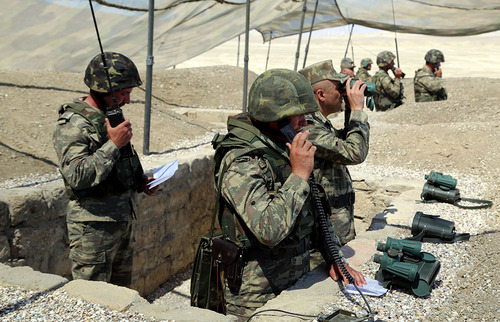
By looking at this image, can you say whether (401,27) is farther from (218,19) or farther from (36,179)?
(36,179)

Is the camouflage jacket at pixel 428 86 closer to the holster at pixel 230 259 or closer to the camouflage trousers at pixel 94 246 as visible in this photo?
the camouflage trousers at pixel 94 246

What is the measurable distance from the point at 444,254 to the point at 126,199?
2.13m

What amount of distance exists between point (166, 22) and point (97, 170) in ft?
17.4

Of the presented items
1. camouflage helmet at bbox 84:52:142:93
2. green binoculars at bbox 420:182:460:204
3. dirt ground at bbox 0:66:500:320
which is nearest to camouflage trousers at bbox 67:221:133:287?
camouflage helmet at bbox 84:52:142:93

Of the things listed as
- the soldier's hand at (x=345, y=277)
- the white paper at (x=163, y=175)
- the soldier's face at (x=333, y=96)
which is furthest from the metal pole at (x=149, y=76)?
the soldier's hand at (x=345, y=277)

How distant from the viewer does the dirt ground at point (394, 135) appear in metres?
3.95

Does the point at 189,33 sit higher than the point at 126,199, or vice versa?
the point at 189,33

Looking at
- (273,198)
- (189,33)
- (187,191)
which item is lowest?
(187,191)

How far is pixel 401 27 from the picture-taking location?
12.1m

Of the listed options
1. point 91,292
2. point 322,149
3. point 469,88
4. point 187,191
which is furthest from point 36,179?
point 469,88

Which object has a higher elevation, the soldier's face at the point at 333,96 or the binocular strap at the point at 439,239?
the soldier's face at the point at 333,96

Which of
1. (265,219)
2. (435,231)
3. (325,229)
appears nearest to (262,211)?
(265,219)

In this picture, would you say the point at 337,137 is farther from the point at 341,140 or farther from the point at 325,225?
the point at 325,225

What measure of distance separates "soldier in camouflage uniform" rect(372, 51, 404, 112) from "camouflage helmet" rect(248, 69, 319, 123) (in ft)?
28.0
